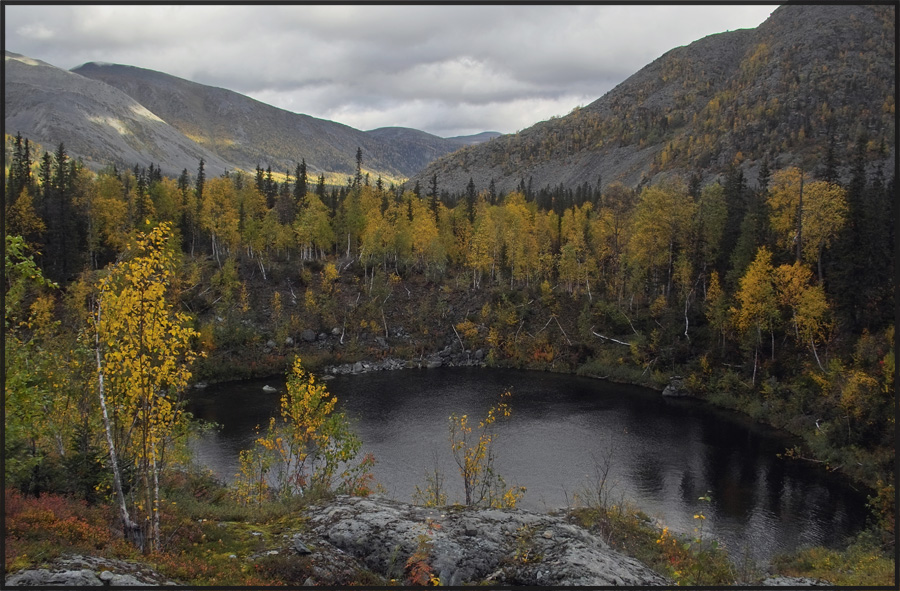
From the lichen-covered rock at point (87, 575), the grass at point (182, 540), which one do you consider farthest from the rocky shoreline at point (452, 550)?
the lichen-covered rock at point (87, 575)

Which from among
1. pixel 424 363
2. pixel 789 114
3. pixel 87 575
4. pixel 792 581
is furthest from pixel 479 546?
pixel 789 114

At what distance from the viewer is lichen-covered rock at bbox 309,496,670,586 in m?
15.3

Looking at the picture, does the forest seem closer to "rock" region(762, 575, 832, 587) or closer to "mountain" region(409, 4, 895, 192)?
"rock" region(762, 575, 832, 587)

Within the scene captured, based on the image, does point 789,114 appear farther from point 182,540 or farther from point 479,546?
point 182,540

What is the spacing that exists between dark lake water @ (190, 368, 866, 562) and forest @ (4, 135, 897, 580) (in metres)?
3.00

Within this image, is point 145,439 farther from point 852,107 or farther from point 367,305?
point 852,107

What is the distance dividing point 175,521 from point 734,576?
18741 millimetres

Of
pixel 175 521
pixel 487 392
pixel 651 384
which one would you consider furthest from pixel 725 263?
pixel 175 521

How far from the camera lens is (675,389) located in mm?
57562

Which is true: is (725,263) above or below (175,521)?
above

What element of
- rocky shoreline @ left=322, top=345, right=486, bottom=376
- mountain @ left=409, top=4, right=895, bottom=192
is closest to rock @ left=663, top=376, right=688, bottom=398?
rocky shoreline @ left=322, top=345, right=486, bottom=376

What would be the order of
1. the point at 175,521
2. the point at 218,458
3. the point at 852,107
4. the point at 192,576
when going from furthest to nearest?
the point at 852,107 → the point at 218,458 → the point at 175,521 → the point at 192,576

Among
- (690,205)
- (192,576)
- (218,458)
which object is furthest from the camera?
(690,205)

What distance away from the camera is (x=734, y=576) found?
19.8m
